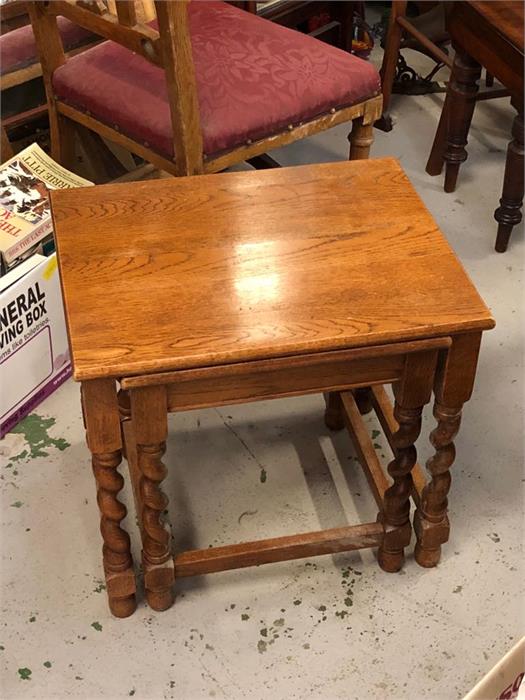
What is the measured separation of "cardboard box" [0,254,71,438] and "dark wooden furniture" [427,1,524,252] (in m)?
1.09

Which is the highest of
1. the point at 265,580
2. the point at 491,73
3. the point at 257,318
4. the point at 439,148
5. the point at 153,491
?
the point at 257,318

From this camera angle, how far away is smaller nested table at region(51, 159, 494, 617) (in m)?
1.15

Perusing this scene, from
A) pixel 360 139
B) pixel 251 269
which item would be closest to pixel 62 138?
pixel 360 139

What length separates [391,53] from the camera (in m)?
2.58

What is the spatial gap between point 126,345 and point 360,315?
31cm

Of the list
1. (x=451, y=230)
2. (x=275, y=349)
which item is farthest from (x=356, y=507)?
(x=451, y=230)

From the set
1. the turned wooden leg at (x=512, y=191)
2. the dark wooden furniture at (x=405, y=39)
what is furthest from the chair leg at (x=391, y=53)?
the turned wooden leg at (x=512, y=191)

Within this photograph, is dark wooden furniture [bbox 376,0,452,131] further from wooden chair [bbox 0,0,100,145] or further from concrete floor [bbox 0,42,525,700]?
concrete floor [bbox 0,42,525,700]

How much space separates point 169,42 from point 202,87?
0.21 meters

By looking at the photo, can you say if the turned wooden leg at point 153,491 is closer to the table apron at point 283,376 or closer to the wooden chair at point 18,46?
the table apron at point 283,376

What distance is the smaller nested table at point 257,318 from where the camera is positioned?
1150 mm

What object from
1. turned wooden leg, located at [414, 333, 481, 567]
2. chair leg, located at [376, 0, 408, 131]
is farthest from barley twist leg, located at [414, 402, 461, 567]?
chair leg, located at [376, 0, 408, 131]

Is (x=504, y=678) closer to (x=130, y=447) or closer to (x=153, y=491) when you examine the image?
(x=153, y=491)

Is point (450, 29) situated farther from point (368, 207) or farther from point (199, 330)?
point (199, 330)
